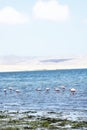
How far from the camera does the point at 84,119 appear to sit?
38.1 m

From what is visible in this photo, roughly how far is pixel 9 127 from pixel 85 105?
21.0 metres

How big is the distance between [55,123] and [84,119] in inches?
140

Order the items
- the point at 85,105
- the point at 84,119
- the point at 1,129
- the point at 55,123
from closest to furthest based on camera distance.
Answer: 1. the point at 1,129
2. the point at 55,123
3. the point at 84,119
4. the point at 85,105

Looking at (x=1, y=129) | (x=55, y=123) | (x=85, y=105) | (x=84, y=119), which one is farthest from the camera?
(x=85, y=105)

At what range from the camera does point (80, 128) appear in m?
33.3

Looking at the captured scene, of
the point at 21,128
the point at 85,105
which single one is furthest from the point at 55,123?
the point at 85,105

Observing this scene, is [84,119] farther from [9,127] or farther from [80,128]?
[9,127]

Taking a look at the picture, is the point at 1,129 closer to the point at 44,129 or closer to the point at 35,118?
the point at 44,129

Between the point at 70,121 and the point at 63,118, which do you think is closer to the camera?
the point at 70,121

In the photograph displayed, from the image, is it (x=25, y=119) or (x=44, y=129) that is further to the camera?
(x=25, y=119)

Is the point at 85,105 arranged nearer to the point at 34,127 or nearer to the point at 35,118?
the point at 35,118

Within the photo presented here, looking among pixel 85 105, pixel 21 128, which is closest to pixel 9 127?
pixel 21 128

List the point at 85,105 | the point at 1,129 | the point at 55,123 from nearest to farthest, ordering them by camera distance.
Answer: the point at 1,129, the point at 55,123, the point at 85,105

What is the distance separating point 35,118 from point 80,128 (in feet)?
22.7
